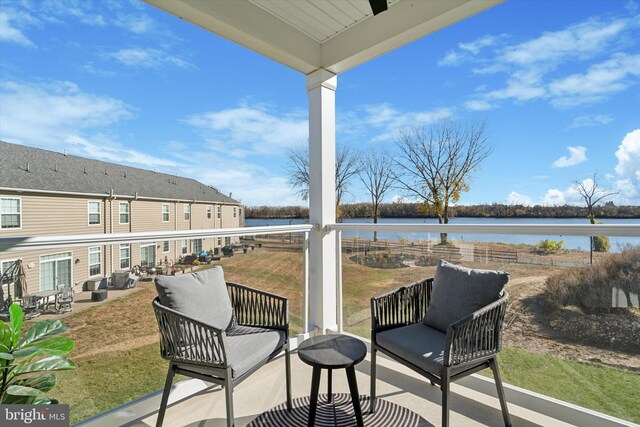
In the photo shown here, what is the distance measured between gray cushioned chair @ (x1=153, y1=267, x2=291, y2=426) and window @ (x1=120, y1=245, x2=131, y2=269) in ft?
0.95

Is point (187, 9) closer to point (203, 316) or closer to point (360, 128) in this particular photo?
point (203, 316)

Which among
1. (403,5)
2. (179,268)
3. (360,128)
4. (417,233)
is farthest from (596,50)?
(179,268)

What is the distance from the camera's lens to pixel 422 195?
4281mm

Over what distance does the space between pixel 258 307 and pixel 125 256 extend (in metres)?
0.93

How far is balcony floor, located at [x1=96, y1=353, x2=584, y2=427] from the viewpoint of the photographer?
1904 millimetres

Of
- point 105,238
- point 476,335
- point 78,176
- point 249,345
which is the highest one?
point 78,176

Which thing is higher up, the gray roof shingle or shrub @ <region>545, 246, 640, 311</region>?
the gray roof shingle

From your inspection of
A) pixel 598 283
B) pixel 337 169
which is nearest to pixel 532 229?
pixel 598 283

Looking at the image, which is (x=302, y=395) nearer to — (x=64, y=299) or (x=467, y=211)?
(x=64, y=299)

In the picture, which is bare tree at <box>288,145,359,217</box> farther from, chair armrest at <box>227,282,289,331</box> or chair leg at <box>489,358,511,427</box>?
chair leg at <box>489,358,511,427</box>

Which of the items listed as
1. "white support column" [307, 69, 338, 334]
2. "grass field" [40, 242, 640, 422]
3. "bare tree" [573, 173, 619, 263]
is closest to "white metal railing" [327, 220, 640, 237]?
"grass field" [40, 242, 640, 422]

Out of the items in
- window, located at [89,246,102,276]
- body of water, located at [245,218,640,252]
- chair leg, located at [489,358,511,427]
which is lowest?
chair leg, located at [489,358,511,427]

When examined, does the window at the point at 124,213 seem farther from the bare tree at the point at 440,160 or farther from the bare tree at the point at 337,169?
the bare tree at the point at 440,160

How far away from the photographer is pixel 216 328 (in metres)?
1.56
